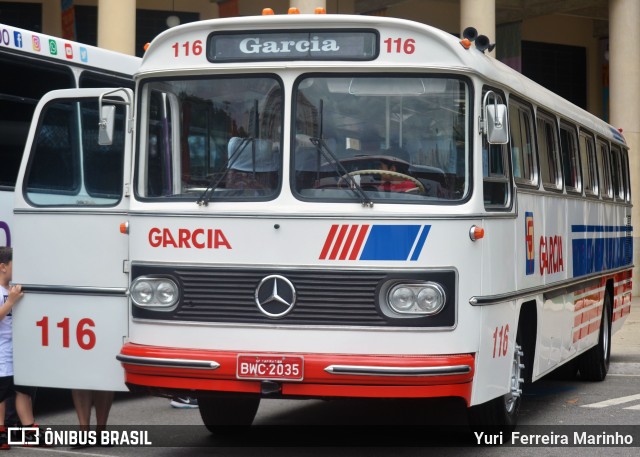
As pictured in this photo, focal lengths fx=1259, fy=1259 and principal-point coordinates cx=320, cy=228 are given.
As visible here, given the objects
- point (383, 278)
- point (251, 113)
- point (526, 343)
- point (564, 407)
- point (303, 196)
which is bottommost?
→ point (564, 407)

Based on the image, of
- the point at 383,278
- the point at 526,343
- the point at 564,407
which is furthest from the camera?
the point at 564,407

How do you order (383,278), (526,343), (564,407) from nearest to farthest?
(383,278), (526,343), (564,407)

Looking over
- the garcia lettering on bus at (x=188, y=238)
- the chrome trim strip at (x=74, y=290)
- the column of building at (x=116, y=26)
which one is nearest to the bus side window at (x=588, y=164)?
the garcia lettering on bus at (x=188, y=238)

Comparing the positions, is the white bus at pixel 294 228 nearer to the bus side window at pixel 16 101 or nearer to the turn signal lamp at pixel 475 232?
the turn signal lamp at pixel 475 232

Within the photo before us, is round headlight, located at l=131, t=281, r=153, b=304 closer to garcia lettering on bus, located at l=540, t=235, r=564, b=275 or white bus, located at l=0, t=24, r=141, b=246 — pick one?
white bus, located at l=0, t=24, r=141, b=246

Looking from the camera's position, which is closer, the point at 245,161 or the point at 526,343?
the point at 245,161

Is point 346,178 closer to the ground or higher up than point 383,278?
higher up

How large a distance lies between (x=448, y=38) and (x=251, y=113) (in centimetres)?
132

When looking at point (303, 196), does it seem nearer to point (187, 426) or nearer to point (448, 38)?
point (448, 38)

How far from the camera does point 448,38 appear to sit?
786 centimetres

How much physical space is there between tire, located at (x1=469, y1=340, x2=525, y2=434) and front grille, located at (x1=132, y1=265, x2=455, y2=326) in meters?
1.39

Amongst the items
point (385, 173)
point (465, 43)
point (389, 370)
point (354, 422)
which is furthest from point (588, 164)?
point (389, 370)

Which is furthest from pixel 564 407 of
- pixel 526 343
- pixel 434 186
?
pixel 434 186

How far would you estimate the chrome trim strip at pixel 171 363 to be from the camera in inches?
305
